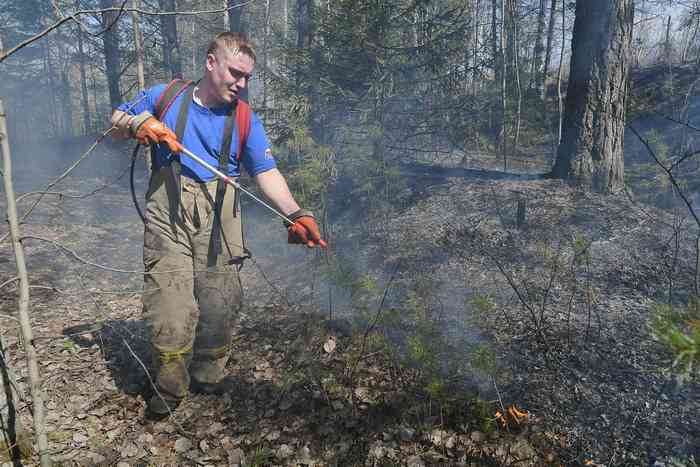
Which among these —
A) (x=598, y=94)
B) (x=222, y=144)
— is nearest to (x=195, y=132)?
(x=222, y=144)

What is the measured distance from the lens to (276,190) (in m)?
3.38

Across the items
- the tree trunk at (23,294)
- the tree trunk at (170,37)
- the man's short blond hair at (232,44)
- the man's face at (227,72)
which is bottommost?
the tree trunk at (23,294)

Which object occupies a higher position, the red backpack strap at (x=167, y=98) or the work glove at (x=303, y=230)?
the red backpack strap at (x=167, y=98)

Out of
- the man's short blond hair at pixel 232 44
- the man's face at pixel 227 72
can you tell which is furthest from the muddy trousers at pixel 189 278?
the man's short blond hair at pixel 232 44

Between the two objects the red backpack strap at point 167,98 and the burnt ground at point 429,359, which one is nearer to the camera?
the burnt ground at point 429,359

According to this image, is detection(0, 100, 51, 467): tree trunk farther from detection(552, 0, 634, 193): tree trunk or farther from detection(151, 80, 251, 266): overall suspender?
detection(552, 0, 634, 193): tree trunk

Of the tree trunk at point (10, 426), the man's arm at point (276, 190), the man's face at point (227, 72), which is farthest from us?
the man's arm at point (276, 190)

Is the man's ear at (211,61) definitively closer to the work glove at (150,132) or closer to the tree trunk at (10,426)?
the work glove at (150,132)

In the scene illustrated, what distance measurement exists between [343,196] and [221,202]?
15.0ft

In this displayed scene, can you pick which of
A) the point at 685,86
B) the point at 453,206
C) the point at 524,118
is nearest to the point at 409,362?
the point at 453,206

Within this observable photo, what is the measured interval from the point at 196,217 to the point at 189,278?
46 cm

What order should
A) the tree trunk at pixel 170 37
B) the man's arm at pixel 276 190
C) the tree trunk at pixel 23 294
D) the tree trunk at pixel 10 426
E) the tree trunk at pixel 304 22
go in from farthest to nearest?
the tree trunk at pixel 170 37
the tree trunk at pixel 304 22
the man's arm at pixel 276 190
the tree trunk at pixel 10 426
the tree trunk at pixel 23 294

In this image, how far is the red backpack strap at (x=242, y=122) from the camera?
10.5ft

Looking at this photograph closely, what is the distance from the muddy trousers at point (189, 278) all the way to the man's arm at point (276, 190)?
244 mm
